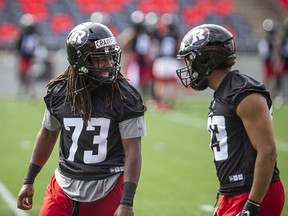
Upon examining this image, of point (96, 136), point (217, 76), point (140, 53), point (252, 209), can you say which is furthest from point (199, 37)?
point (140, 53)

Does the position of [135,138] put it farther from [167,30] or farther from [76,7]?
[76,7]

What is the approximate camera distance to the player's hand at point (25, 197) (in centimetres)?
505

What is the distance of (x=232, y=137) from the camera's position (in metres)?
4.48

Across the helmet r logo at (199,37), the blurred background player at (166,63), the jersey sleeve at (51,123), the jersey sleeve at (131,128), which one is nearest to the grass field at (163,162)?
the blurred background player at (166,63)

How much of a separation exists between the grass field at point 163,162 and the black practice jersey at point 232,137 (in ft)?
11.0

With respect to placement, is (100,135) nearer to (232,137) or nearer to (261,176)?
(232,137)

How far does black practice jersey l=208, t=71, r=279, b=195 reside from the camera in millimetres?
4395

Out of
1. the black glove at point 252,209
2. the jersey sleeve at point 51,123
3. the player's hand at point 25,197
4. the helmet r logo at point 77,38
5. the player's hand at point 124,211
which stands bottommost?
the player's hand at point 25,197

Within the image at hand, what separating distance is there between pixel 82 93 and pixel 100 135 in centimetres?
30

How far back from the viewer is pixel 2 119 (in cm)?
1509

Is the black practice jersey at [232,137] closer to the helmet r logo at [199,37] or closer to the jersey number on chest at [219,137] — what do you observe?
the jersey number on chest at [219,137]

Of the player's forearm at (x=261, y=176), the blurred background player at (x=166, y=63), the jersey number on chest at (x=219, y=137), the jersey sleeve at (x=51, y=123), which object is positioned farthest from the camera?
the blurred background player at (x=166, y=63)

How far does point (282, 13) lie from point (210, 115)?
23933 millimetres

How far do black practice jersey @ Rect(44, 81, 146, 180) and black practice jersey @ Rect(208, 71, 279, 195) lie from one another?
1.70 ft
